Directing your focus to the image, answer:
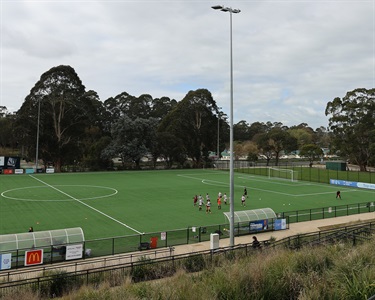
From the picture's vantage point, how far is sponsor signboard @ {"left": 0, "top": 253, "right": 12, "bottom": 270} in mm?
18609

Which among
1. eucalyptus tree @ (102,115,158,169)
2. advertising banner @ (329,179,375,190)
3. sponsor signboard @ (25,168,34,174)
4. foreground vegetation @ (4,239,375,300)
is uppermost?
eucalyptus tree @ (102,115,158,169)

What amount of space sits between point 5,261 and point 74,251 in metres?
3.50

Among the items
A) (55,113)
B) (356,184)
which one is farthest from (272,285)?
(55,113)

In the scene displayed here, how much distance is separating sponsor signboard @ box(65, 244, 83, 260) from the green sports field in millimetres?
5257

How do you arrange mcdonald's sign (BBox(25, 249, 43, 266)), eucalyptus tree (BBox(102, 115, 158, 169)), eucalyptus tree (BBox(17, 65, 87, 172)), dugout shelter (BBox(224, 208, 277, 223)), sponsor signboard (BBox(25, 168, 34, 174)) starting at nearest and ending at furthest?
mcdonald's sign (BBox(25, 249, 43, 266))
dugout shelter (BBox(224, 208, 277, 223))
sponsor signboard (BBox(25, 168, 34, 174))
eucalyptus tree (BBox(17, 65, 87, 172))
eucalyptus tree (BBox(102, 115, 158, 169))

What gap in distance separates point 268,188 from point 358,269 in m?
44.5

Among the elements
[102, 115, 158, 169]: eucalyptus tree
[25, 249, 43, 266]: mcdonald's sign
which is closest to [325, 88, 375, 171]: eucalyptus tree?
[102, 115, 158, 169]: eucalyptus tree

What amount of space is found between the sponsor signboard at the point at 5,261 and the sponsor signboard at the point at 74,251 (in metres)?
2.90

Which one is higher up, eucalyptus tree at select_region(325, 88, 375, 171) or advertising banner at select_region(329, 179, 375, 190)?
eucalyptus tree at select_region(325, 88, 375, 171)

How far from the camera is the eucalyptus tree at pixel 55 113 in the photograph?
251 feet

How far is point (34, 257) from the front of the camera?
1958 cm

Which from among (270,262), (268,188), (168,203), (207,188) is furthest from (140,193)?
(270,262)

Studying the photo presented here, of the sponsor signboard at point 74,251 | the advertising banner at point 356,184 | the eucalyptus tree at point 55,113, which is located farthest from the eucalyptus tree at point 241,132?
the sponsor signboard at point 74,251

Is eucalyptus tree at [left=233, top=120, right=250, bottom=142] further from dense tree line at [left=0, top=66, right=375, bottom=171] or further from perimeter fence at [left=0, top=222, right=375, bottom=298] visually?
perimeter fence at [left=0, top=222, right=375, bottom=298]
